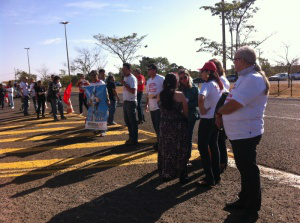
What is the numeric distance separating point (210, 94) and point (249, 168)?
1353mm

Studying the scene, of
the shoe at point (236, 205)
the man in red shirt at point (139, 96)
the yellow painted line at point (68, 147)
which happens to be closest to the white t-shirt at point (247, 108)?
the shoe at point (236, 205)

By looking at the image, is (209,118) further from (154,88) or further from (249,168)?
(154,88)

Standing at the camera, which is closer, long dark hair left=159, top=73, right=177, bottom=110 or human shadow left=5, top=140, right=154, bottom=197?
long dark hair left=159, top=73, right=177, bottom=110

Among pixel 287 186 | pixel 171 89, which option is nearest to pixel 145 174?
pixel 171 89

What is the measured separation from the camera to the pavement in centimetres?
369

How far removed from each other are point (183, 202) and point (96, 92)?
17.3 ft

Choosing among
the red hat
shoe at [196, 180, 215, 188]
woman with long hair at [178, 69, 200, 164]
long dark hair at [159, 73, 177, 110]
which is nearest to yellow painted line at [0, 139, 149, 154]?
woman with long hair at [178, 69, 200, 164]

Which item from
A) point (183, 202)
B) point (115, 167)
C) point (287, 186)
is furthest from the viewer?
point (115, 167)

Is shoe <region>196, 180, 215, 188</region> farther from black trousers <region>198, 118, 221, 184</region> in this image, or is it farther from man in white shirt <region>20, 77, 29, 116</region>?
man in white shirt <region>20, 77, 29, 116</region>

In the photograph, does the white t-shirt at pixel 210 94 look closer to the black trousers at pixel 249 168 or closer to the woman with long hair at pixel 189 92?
the woman with long hair at pixel 189 92

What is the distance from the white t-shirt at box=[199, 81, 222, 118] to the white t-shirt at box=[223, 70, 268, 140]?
0.89m

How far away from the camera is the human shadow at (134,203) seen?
3.63 m

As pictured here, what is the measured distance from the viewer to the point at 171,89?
4625 mm

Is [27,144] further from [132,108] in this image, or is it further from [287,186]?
[287,186]
